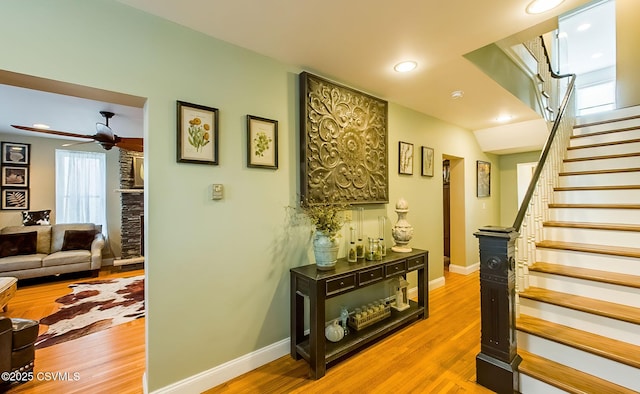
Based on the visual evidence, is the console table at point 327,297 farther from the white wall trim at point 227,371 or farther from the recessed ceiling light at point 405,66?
the recessed ceiling light at point 405,66

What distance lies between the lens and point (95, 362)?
227 centimetres

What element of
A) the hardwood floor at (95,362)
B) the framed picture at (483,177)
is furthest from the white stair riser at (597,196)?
the hardwood floor at (95,362)

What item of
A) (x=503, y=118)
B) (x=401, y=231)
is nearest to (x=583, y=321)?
(x=401, y=231)

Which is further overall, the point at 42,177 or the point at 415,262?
the point at 42,177

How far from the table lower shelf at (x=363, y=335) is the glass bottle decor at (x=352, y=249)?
66 centimetres

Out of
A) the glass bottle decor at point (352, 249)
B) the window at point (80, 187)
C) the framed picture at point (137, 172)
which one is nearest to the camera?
the glass bottle decor at point (352, 249)

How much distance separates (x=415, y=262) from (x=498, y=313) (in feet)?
3.73

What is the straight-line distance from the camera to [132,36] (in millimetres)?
1669

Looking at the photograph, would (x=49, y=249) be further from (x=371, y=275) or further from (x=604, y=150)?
(x=604, y=150)

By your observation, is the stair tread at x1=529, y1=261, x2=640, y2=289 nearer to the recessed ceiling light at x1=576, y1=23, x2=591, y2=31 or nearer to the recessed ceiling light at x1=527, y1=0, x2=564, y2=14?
the recessed ceiling light at x1=527, y1=0, x2=564, y2=14

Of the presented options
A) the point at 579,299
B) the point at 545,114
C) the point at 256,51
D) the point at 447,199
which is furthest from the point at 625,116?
the point at 256,51

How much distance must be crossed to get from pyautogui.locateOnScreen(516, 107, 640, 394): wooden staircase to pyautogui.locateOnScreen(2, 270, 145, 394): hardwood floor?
2.82 m

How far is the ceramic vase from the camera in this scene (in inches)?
89.0

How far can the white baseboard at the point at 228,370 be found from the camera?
5.97ft
